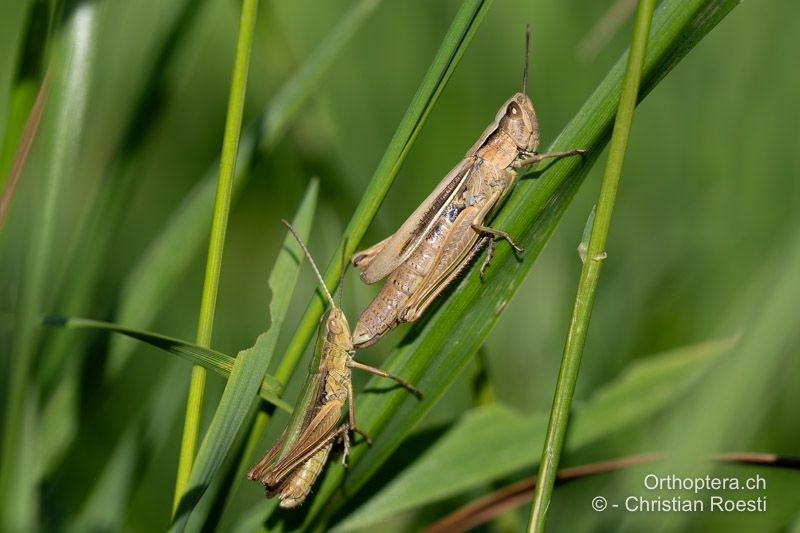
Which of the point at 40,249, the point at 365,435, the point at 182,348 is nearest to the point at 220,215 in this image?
the point at 182,348

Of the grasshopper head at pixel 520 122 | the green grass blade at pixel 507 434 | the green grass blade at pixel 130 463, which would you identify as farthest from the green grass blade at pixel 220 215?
the grasshopper head at pixel 520 122

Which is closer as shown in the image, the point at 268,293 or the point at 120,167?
the point at 120,167

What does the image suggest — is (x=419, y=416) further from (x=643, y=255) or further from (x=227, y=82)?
(x=227, y=82)

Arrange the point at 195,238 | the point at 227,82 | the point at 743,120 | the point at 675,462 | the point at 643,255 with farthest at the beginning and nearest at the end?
the point at 227,82
the point at 743,120
the point at 643,255
the point at 195,238
the point at 675,462

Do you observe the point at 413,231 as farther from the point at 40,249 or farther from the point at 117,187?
the point at 40,249

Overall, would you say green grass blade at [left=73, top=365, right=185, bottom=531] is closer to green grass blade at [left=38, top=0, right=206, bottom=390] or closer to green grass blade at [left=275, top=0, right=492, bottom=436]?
green grass blade at [left=38, top=0, right=206, bottom=390]

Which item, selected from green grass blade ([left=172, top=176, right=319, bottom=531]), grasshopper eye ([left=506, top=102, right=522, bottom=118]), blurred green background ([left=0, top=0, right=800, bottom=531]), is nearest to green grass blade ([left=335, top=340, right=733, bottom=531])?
blurred green background ([left=0, top=0, right=800, bottom=531])

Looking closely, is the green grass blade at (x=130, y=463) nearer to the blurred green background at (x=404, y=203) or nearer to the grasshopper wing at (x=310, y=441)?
the blurred green background at (x=404, y=203)

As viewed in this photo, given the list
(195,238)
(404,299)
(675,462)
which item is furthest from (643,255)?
(195,238)
